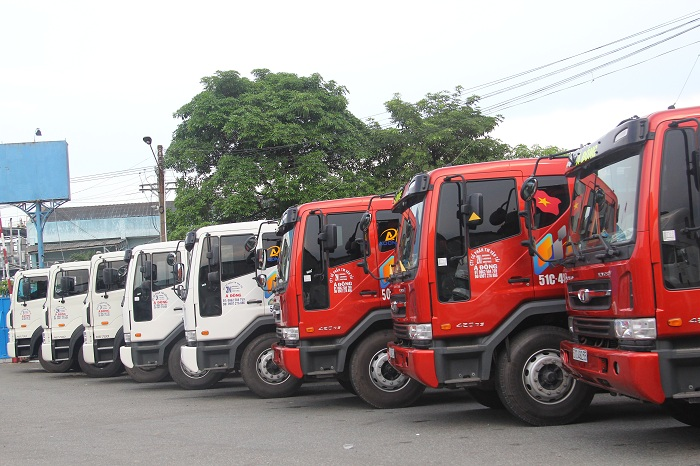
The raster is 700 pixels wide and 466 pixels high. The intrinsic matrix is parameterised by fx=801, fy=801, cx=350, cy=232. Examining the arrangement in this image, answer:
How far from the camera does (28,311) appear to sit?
20984 millimetres

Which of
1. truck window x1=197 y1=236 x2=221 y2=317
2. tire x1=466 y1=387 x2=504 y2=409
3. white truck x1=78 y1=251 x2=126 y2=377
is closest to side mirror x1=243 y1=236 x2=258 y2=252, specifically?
truck window x1=197 y1=236 x2=221 y2=317

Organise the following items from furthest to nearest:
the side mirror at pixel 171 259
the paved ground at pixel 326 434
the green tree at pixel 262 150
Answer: the green tree at pixel 262 150
the side mirror at pixel 171 259
the paved ground at pixel 326 434

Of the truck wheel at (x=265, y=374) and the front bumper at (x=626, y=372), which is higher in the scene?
the front bumper at (x=626, y=372)

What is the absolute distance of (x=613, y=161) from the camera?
7184 mm

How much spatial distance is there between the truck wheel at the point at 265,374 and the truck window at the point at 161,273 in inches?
138

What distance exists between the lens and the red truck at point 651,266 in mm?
6426

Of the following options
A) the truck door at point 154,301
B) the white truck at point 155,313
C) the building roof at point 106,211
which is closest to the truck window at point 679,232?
the white truck at point 155,313

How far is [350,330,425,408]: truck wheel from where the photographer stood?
10.4 meters

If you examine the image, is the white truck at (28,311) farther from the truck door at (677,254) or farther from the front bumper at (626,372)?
the truck door at (677,254)

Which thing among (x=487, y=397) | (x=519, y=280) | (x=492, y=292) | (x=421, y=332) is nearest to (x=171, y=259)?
(x=487, y=397)

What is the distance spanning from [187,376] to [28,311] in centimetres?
834

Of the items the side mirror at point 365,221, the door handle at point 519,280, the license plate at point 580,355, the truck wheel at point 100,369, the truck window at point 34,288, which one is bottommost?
the truck wheel at point 100,369

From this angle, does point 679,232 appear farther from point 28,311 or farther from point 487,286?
point 28,311

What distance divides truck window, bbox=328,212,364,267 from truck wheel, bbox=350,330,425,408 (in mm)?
1218
